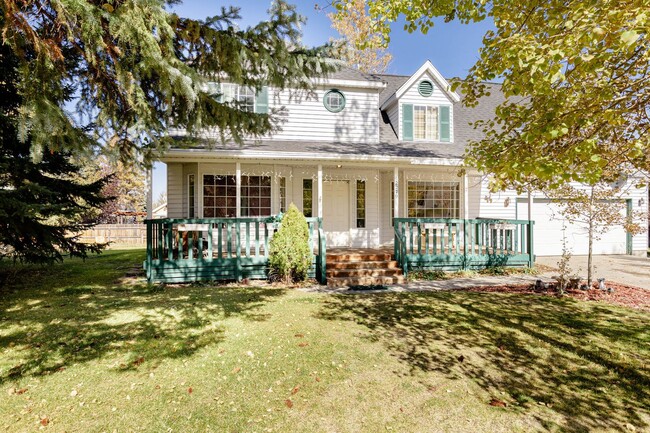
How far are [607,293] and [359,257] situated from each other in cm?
523

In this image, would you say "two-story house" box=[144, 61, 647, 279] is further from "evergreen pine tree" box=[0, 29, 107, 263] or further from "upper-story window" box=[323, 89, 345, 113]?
"evergreen pine tree" box=[0, 29, 107, 263]

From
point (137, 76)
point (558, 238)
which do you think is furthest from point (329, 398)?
point (558, 238)

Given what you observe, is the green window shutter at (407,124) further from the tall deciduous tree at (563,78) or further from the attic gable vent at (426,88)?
the tall deciduous tree at (563,78)

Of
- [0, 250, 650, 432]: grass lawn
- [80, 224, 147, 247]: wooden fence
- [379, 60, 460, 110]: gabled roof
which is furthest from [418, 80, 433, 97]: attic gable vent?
[80, 224, 147, 247]: wooden fence

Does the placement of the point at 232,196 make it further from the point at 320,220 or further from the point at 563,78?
the point at 563,78

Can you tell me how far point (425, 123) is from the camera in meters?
11.9

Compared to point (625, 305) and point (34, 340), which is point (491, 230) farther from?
point (34, 340)

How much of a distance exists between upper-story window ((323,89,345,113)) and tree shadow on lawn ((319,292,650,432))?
24.0ft

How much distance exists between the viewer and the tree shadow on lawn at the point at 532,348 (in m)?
3.02

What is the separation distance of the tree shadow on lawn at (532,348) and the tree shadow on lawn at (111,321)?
1.88 metres

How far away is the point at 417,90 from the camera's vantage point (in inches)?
467

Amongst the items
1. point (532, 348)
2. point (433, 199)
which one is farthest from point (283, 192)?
point (532, 348)

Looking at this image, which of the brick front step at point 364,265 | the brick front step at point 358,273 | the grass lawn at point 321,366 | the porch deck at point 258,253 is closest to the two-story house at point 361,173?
the porch deck at point 258,253

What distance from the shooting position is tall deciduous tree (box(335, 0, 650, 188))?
111 inches
